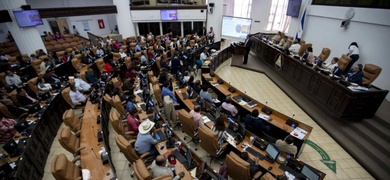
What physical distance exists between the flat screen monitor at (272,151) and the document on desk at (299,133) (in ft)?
4.07

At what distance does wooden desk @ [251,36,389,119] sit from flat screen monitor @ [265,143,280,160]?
377 cm

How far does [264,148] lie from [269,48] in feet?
28.3

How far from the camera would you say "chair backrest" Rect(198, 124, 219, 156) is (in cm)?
477

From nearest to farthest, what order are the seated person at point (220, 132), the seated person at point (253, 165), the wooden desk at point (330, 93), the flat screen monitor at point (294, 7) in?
the seated person at point (253, 165) < the seated person at point (220, 132) < the wooden desk at point (330, 93) < the flat screen monitor at point (294, 7)

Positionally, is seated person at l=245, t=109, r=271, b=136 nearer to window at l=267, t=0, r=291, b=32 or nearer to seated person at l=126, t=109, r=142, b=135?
seated person at l=126, t=109, r=142, b=135

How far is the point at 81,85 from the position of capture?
27.2 ft

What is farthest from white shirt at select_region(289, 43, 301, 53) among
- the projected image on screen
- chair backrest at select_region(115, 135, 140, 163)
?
chair backrest at select_region(115, 135, 140, 163)

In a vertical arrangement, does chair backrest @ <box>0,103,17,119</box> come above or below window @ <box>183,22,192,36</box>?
below

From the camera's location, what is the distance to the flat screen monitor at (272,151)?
14.5 feet

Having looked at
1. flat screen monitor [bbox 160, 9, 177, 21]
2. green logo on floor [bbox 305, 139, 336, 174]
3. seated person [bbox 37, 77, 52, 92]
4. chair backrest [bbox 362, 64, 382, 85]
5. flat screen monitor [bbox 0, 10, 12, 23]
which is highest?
flat screen monitor [bbox 0, 10, 12, 23]

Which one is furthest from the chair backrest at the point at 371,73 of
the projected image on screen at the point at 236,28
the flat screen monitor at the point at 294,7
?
the projected image on screen at the point at 236,28

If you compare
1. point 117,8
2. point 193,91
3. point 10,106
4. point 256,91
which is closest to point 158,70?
point 193,91

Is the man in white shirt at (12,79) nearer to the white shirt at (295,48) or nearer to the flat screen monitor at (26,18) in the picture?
the flat screen monitor at (26,18)

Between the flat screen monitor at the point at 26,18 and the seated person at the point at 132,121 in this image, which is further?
the flat screen monitor at the point at 26,18
